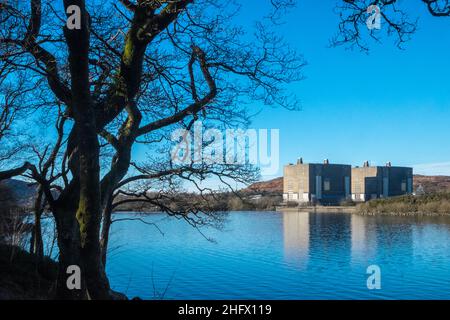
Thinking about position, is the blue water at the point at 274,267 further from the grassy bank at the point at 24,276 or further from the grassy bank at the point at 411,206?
the grassy bank at the point at 411,206

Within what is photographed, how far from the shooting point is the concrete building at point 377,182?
108 m

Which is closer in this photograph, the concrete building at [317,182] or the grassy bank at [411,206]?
the grassy bank at [411,206]

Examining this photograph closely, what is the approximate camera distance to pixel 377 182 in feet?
356

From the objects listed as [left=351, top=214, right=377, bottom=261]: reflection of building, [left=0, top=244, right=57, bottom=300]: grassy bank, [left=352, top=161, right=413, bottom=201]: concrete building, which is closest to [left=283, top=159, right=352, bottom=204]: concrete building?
[left=352, top=161, right=413, bottom=201]: concrete building

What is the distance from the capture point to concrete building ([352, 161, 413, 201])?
108 meters

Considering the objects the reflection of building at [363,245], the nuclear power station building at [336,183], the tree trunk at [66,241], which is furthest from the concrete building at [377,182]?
the tree trunk at [66,241]

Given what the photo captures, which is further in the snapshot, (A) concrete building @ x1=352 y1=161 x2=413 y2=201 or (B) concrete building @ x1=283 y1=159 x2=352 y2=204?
(A) concrete building @ x1=352 y1=161 x2=413 y2=201

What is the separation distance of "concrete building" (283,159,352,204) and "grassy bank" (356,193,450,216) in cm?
1577

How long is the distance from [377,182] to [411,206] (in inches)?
1009

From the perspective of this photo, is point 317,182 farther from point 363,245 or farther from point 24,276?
point 24,276

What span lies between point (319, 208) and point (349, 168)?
13.9m

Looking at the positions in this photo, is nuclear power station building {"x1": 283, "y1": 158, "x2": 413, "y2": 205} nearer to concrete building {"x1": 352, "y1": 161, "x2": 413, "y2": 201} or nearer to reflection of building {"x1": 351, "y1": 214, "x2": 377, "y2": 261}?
concrete building {"x1": 352, "y1": 161, "x2": 413, "y2": 201}
